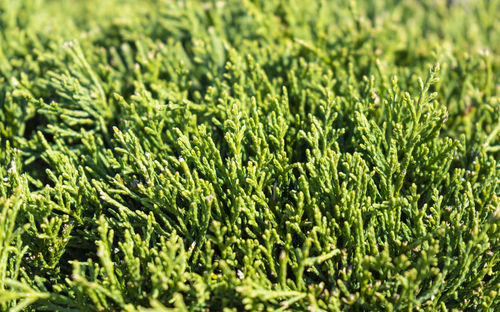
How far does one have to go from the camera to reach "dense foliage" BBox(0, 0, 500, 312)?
2350mm

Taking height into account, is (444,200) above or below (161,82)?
below

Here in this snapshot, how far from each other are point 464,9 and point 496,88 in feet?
7.43

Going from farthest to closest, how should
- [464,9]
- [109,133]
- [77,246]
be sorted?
[464,9] → [109,133] → [77,246]

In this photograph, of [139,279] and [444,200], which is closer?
[139,279]

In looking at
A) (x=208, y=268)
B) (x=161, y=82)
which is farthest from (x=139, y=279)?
(x=161, y=82)

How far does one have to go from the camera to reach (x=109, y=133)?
11.5ft

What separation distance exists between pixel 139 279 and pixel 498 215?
207 centimetres

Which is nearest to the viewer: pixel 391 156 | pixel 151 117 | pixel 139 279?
pixel 139 279

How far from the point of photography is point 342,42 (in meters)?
4.11

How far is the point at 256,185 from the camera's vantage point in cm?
262

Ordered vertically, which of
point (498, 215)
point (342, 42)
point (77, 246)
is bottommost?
point (77, 246)

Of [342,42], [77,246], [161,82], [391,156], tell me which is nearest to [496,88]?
[342,42]

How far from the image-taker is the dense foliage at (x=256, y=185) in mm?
2350

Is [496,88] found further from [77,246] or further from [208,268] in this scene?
[77,246]
